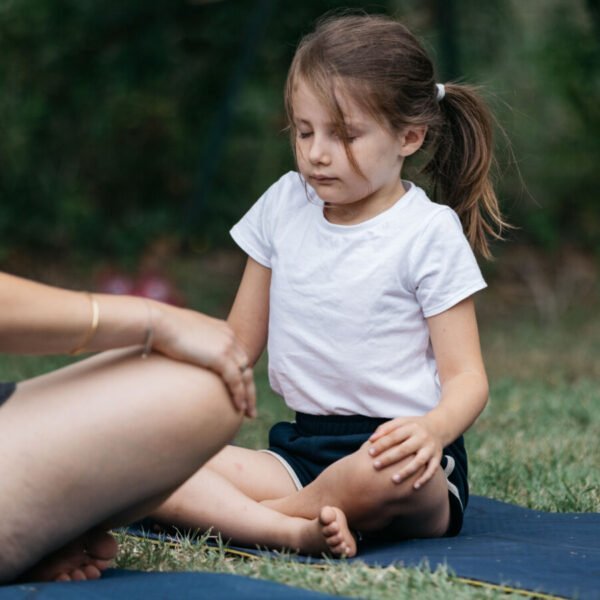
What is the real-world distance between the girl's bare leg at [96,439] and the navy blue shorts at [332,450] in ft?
2.07

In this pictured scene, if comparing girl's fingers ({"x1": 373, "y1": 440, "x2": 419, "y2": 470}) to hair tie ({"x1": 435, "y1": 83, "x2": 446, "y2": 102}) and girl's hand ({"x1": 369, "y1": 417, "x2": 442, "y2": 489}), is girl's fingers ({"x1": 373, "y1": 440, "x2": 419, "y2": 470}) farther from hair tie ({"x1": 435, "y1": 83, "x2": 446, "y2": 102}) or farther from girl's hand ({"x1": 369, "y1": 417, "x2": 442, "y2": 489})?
hair tie ({"x1": 435, "y1": 83, "x2": 446, "y2": 102})

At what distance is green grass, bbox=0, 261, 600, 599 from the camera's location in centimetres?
221

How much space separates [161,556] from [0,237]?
4931 mm

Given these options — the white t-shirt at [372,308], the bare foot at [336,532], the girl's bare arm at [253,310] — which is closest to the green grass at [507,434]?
the bare foot at [336,532]

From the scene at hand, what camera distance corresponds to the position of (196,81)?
695 centimetres

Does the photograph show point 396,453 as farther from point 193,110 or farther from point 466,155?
point 193,110

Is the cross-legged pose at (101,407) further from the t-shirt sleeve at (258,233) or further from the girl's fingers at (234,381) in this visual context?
the t-shirt sleeve at (258,233)

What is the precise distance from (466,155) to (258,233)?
0.49 meters

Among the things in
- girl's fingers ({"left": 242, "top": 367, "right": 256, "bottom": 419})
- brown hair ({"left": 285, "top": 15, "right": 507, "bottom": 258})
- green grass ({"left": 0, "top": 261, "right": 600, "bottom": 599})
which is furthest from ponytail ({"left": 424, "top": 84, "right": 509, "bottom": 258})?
girl's fingers ({"left": 242, "top": 367, "right": 256, "bottom": 419})

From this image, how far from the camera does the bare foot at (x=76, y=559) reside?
7.30ft

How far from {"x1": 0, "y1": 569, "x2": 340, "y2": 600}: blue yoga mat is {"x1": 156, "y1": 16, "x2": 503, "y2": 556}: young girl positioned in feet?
1.29

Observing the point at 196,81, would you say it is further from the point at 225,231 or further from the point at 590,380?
the point at 590,380

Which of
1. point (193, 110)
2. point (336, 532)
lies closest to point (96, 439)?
point (336, 532)

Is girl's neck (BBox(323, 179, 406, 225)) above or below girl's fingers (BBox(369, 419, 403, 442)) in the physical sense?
above
